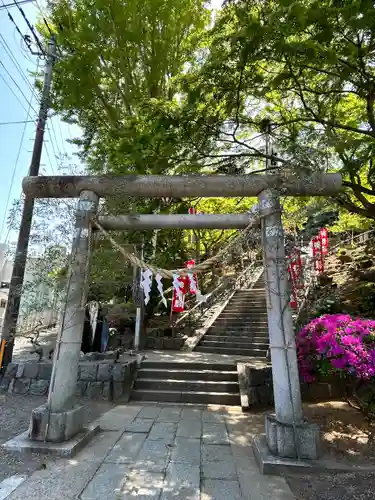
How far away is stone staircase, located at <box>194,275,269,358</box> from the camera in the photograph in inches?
411

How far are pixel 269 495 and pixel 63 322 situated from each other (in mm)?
3269

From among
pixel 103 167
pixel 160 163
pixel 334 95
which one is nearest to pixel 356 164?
pixel 334 95

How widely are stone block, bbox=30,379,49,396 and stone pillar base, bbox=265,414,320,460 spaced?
18.2ft

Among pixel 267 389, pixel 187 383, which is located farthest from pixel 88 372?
pixel 267 389

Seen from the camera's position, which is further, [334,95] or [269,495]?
[334,95]

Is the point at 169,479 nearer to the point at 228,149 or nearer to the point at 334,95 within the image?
the point at 228,149

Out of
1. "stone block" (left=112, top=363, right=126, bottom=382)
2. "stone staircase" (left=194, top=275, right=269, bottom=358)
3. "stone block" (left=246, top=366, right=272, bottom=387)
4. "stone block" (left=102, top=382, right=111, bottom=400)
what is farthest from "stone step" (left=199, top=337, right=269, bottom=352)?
"stone block" (left=102, top=382, right=111, bottom=400)

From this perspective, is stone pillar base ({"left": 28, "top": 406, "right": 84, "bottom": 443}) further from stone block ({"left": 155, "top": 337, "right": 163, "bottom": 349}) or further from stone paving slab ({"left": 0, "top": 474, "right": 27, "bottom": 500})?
stone block ({"left": 155, "top": 337, "right": 163, "bottom": 349})

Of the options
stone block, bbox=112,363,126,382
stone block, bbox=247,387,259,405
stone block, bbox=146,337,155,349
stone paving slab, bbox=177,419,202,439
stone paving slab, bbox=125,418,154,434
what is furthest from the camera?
stone block, bbox=146,337,155,349

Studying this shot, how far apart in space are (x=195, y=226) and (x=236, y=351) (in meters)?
6.80

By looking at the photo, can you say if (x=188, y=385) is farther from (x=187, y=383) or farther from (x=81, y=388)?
(x=81, y=388)

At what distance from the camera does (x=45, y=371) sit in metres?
7.27

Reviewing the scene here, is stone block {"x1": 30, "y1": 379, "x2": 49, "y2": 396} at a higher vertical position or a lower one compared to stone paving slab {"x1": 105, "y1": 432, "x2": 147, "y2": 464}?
higher

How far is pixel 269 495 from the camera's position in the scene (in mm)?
3148
